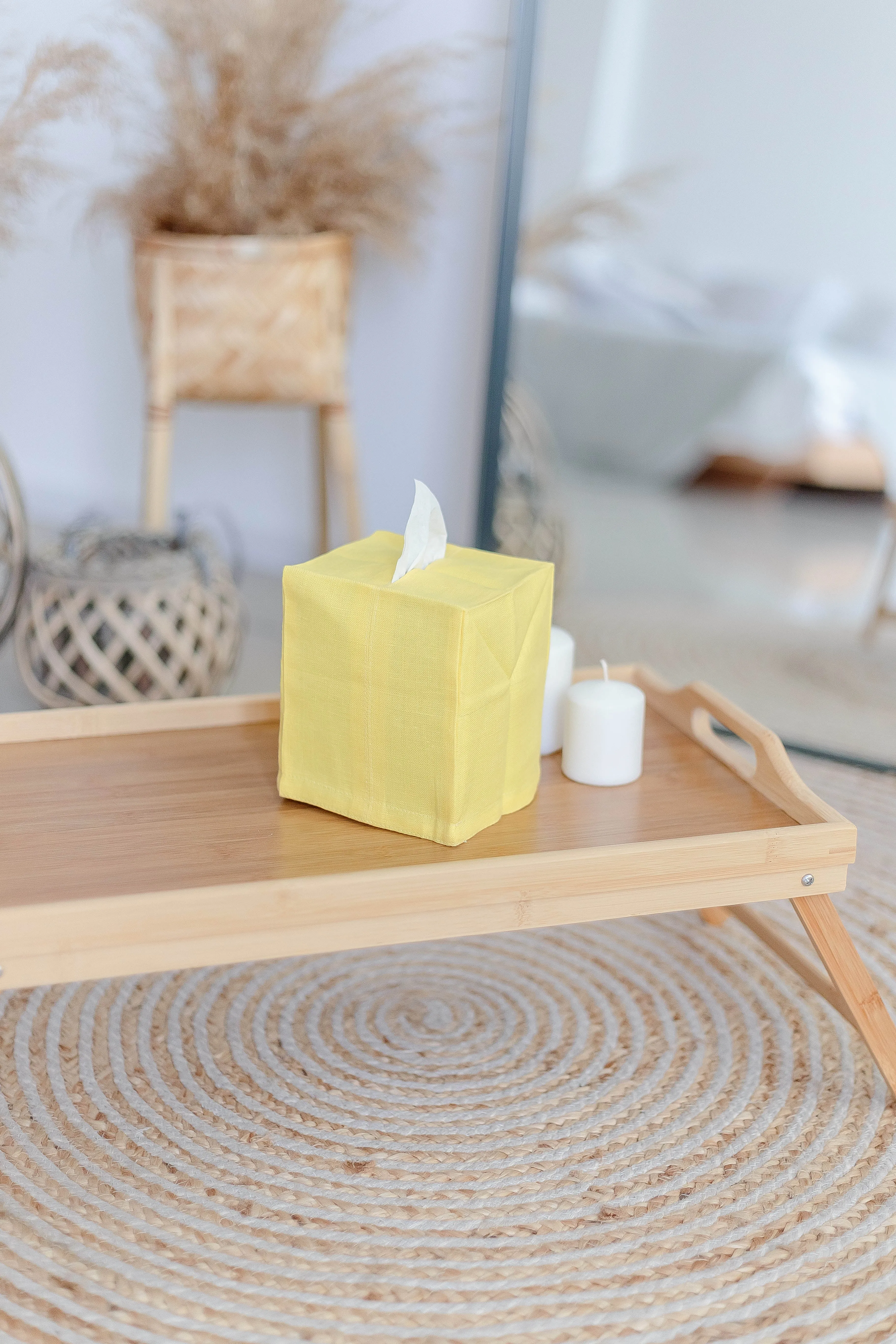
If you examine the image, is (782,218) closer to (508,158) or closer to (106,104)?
(508,158)

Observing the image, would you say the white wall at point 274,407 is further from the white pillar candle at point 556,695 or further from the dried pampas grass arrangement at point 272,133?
the white pillar candle at point 556,695

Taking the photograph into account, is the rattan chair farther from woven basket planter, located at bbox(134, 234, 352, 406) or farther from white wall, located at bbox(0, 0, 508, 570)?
white wall, located at bbox(0, 0, 508, 570)

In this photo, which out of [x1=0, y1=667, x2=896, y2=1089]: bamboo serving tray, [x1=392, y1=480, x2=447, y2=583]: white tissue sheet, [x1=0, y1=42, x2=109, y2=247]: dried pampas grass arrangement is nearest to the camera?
[x1=0, y1=667, x2=896, y2=1089]: bamboo serving tray

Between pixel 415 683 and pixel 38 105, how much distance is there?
3.34ft

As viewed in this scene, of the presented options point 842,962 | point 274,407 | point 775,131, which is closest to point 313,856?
point 842,962

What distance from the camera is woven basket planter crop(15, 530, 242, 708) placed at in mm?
1613

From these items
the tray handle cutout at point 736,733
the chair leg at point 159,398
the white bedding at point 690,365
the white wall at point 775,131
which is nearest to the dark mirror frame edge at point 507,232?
the white bedding at point 690,365

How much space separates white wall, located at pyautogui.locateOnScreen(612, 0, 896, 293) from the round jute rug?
0.88 m

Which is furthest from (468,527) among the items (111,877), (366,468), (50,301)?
(111,877)

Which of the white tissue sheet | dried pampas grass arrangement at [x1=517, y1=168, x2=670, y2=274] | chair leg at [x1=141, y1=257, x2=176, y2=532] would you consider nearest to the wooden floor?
the white tissue sheet

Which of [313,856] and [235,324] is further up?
[235,324]

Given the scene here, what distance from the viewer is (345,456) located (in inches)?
79.4

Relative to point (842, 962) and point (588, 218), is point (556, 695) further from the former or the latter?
point (588, 218)

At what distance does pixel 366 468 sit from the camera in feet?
7.55
